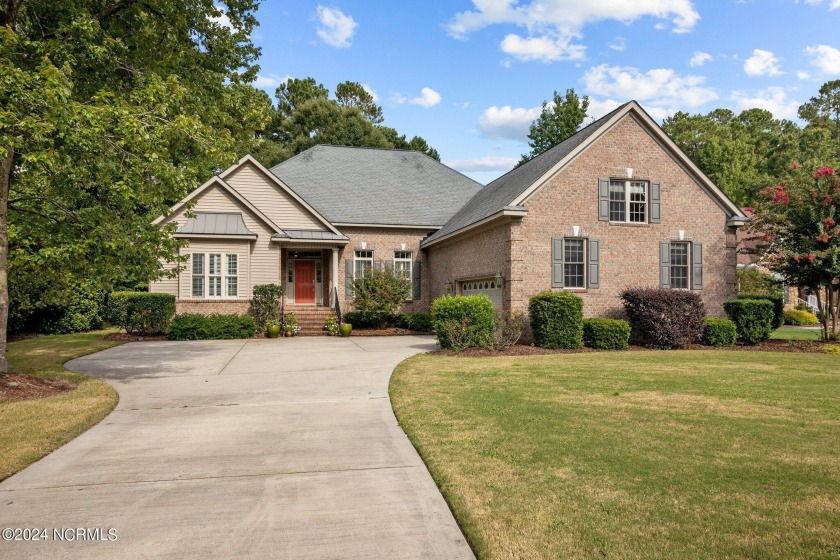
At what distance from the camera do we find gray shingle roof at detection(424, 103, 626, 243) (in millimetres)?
18250

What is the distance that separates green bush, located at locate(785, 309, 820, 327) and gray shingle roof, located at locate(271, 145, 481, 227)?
59.3 ft

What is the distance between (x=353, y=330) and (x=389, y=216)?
563 cm

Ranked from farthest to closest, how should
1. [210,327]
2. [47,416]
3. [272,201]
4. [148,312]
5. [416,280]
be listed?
[416,280], [272,201], [148,312], [210,327], [47,416]

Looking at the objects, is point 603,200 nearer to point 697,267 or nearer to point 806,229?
point 697,267

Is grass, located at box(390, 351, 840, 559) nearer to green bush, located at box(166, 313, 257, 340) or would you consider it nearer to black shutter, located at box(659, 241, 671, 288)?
black shutter, located at box(659, 241, 671, 288)

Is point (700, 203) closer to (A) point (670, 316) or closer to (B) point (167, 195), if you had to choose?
(A) point (670, 316)

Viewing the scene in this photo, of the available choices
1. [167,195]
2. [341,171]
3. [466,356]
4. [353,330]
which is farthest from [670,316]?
[341,171]

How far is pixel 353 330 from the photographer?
2252 cm

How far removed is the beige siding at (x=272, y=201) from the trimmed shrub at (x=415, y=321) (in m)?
Answer: 5.15

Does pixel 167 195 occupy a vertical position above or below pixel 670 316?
above

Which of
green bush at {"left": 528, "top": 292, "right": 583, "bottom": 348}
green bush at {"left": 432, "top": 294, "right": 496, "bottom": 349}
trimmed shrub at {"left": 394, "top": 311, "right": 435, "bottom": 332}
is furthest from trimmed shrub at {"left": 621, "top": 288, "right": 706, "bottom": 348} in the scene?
trimmed shrub at {"left": 394, "top": 311, "right": 435, "bottom": 332}

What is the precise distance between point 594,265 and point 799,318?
18652 mm

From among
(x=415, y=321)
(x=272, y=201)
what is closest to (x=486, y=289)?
(x=415, y=321)

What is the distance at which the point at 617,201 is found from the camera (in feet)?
60.6
